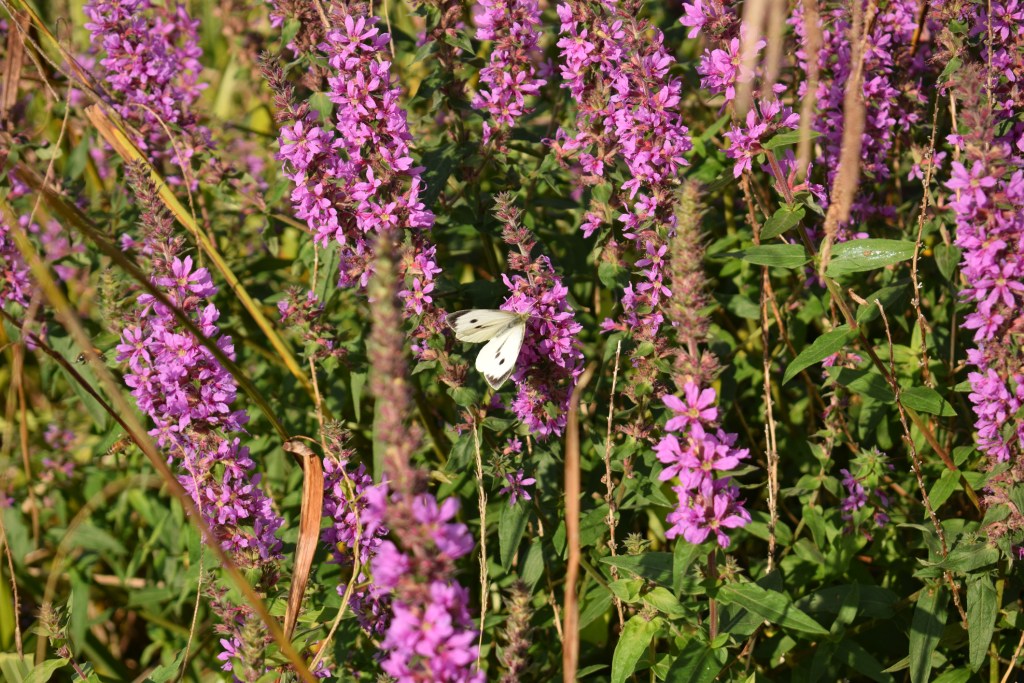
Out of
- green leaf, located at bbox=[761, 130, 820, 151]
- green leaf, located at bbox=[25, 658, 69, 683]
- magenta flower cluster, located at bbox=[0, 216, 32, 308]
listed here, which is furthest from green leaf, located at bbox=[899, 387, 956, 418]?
magenta flower cluster, located at bbox=[0, 216, 32, 308]

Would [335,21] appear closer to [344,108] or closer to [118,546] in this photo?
[344,108]

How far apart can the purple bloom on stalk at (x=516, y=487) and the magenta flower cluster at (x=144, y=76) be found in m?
2.69

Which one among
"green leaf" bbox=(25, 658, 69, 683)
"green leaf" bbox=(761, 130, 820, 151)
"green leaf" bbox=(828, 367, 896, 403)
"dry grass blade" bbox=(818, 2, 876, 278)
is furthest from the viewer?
"green leaf" bbox=(828, 367, 896, 403)

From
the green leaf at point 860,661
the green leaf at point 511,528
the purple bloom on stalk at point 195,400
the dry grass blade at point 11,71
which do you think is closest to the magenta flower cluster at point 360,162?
the purple bloom on stalk at point 195,400

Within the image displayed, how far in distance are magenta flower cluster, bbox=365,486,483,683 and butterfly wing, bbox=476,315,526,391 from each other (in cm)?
125

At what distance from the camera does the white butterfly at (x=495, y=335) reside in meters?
3.54

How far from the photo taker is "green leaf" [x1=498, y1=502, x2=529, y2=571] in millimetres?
3922

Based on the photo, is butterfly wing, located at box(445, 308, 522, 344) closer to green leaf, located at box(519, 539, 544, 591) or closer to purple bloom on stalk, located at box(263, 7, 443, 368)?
purple bloom on stalk, located at box(263, 7, 443, 368)

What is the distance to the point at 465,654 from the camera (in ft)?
7.57

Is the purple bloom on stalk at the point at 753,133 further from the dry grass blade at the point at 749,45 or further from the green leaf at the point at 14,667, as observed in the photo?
the green leaf at the point at 14,667

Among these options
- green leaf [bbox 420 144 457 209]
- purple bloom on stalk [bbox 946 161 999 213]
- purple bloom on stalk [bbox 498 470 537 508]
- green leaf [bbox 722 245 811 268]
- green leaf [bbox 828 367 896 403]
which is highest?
purple bloom on stalk [bbox 946 161 999 213]

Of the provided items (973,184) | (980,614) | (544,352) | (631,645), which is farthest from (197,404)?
(980,614)

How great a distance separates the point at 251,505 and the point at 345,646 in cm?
81

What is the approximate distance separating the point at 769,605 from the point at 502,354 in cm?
138
